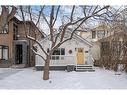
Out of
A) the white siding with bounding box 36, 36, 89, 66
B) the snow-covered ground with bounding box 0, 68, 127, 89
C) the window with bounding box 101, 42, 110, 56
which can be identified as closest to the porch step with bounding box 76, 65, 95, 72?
the white siding with bounding box 36, 36, 89, 66

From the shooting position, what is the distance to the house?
22.7 m

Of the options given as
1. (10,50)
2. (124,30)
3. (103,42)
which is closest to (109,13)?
(124,30)

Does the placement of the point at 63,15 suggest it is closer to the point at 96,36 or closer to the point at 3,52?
the point at 3,52

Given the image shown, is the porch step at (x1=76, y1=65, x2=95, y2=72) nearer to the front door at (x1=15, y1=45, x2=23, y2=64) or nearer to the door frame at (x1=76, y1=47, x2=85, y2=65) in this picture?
the door frame at (x1=76, y1=47, x2=85, y2=65)

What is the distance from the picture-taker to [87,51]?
927 inches

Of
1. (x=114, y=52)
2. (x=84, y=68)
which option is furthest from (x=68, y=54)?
(x=114, y=52)

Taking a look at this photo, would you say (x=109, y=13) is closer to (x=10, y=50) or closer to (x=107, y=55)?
(x=107, y=55)

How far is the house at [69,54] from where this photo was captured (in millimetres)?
22656

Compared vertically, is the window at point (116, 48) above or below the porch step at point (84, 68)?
above

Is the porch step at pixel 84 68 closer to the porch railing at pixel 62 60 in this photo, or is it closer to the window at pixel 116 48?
the porch railing at pixel 62 60

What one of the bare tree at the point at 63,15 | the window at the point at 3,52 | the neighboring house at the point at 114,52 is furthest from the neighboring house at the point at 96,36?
the bare tree at the point at 63,15

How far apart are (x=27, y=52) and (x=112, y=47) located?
8.55 metres

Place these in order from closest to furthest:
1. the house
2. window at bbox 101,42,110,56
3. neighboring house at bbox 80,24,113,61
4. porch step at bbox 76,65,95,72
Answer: porch step at bbox 76,65,95,72, the house, window at bbox 101,42,110,56, neighboring house at bbox 80,24,113,61

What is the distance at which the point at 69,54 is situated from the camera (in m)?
23.2
